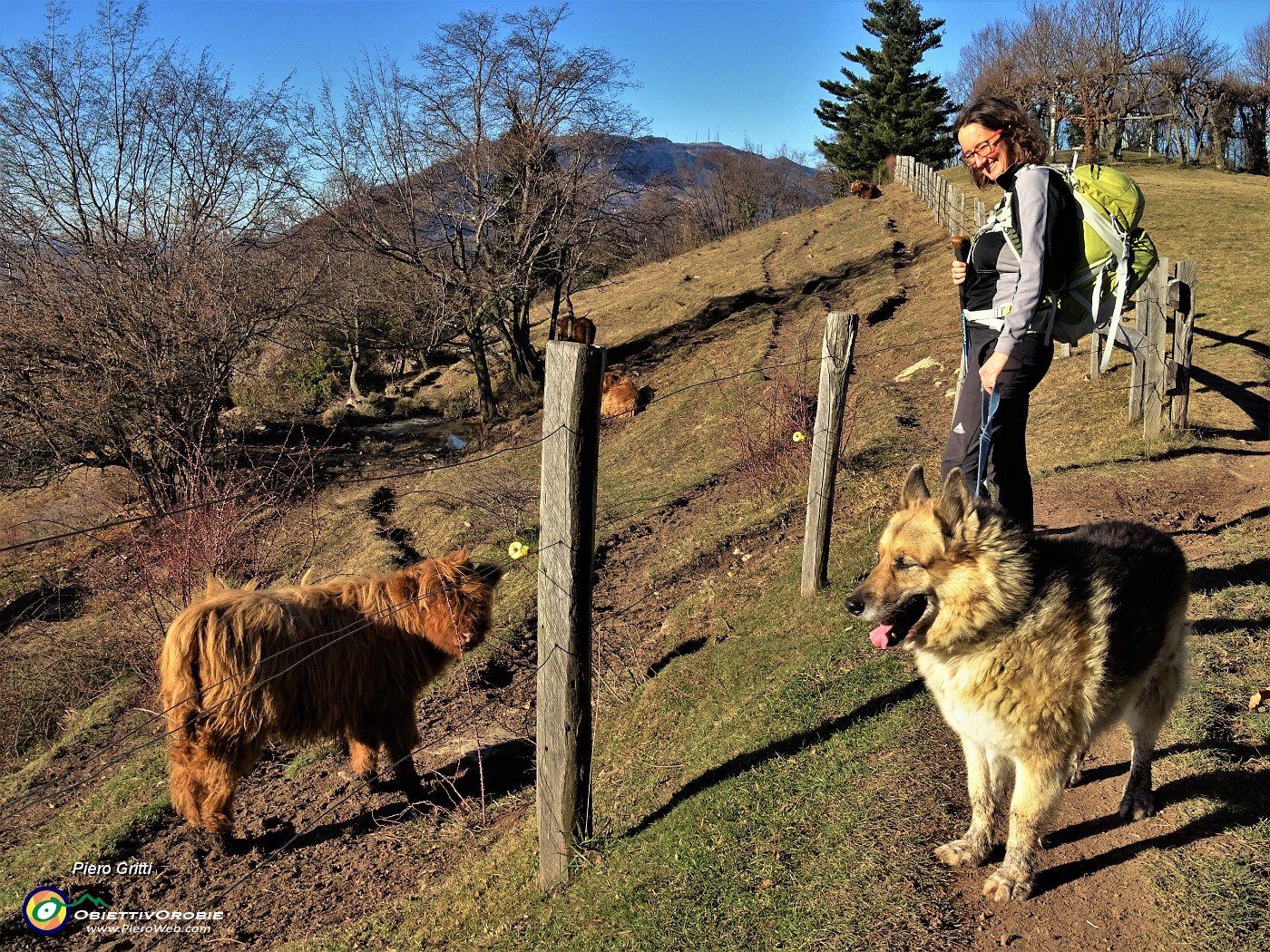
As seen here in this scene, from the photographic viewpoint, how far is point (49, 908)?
17.6 feet

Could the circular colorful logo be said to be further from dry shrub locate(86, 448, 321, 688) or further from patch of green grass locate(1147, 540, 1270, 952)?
patch of green grass locate(1147, 540, 1270, 952)

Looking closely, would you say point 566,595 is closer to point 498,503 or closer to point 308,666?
point 308,666

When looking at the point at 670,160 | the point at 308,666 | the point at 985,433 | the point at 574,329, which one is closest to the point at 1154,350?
the point at 985,433

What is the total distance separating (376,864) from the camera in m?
5.44

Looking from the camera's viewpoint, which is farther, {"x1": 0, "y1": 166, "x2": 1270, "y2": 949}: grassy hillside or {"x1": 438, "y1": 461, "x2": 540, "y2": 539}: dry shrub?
{"x1": 438, "y1": 461, "x2": 540, "y2": 539}: dry shrub

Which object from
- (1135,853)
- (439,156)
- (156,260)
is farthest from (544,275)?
(1135,853)

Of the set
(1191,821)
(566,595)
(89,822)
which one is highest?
(566,595)

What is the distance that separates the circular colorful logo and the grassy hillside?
0.47ft

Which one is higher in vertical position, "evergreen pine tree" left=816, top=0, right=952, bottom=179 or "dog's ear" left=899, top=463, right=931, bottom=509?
"evergreen pine tree" left=816, top=0, right=952, bottom=179

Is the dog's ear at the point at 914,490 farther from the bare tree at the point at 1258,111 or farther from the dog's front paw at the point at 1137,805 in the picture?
the bare tree at the point at 1258,111

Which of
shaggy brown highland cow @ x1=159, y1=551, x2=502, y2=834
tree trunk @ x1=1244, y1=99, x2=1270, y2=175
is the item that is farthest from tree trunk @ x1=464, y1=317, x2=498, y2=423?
tree trunk @ x1=1244, y1=99, x2=1270, y2=175

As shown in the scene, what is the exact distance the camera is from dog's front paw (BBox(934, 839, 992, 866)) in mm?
3434

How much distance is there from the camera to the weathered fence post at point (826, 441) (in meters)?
6.68

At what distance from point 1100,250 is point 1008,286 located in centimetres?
46
